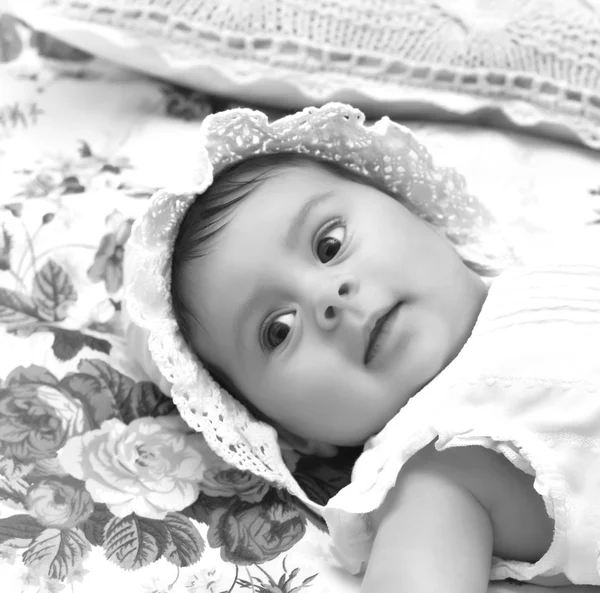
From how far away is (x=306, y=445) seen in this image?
1.11m

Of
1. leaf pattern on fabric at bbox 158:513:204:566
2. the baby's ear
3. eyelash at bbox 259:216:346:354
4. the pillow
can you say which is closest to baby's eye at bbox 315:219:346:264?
eyelash at bbox 259:216:346:354

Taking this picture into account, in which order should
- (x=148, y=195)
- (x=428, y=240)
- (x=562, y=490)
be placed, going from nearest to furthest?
1. (x=562, y=490)
2. (x=428, y=240)
3. (x=148, y=195)

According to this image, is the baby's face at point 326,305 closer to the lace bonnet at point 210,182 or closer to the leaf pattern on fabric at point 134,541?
the lace bonnet at point 210,182

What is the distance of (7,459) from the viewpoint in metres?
1.00

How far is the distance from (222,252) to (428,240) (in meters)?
0.26

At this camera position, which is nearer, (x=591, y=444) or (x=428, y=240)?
(x=591, y=444)

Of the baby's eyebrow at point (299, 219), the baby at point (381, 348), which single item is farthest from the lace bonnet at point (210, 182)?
the baby's eyebrow at point (299, 219)

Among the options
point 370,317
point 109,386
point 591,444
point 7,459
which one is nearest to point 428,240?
point 370,317

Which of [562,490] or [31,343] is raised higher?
[562,490]

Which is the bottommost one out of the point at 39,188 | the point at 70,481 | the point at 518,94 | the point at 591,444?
the point at 70,481

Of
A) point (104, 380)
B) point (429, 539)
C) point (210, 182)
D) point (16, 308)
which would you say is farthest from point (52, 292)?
point (429, 539)

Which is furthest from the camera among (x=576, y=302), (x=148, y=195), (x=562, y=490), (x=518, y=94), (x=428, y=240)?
(x=518, y=94)

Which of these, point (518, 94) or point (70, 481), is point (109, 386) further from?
point (518, 94)

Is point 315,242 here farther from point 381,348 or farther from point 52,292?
point 52,292
